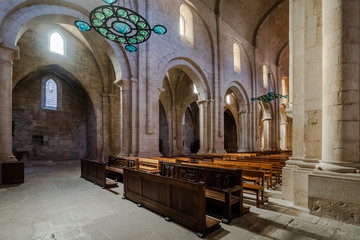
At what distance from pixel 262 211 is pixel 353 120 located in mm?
2286

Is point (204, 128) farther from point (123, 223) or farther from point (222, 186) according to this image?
point (123, 223)

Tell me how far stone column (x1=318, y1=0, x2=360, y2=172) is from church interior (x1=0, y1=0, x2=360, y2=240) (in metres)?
0.02

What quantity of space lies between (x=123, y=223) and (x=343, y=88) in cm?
440

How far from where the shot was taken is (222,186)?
3.90 meters

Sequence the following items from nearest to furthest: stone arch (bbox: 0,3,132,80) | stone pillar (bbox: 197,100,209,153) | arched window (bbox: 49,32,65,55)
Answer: stone arch (bbox: 0,3,132,80) < arched window (bbox: 49,32,65,55) < stone pillar (bbox: 197,100,209,153)

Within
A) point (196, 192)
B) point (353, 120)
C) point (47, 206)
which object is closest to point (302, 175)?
point (353, 120)

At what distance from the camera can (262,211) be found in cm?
377

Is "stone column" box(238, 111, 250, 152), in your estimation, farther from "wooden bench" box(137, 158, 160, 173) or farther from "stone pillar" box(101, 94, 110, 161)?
"wooden bench" box(137, 158, 160, 173)

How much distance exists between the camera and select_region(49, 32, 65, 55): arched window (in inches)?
506

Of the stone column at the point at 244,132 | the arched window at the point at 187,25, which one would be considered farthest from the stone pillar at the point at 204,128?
the stone column at the point at 244,132

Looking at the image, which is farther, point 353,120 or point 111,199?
point 111,199

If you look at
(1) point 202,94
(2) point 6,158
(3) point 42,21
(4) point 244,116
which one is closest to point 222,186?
(2) point 6,158

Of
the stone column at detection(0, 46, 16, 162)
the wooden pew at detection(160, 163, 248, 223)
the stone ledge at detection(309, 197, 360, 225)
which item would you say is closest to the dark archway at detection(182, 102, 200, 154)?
the stone column at detection(0, 46, 16, 162)

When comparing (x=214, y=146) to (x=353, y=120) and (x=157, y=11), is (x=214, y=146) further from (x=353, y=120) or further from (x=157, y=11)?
(x=353, y=120)
